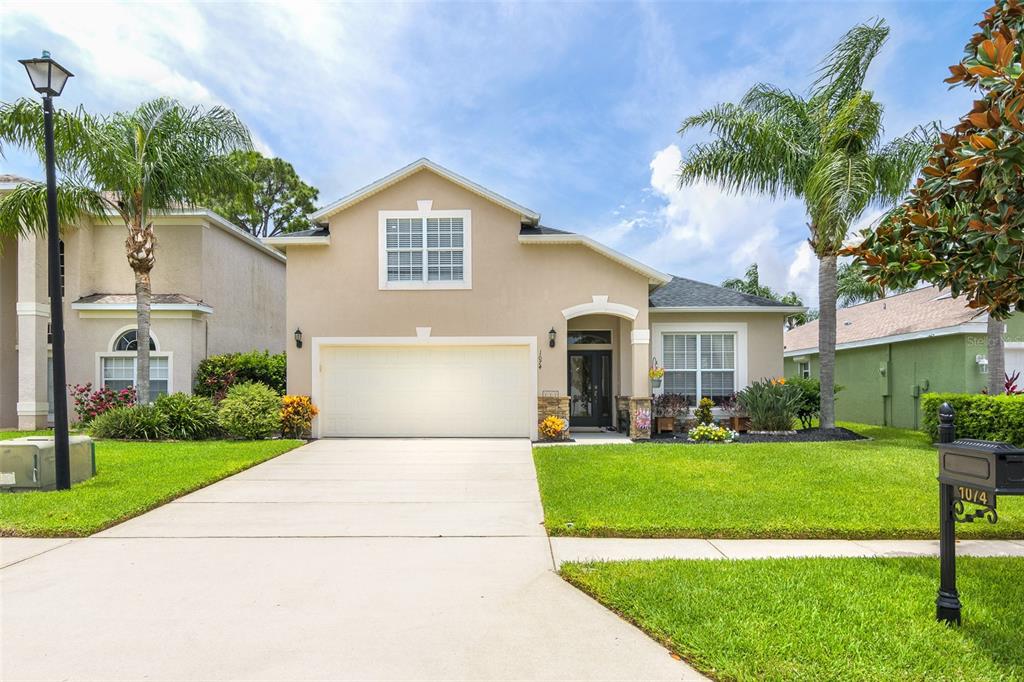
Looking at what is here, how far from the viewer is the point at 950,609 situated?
3.57 metres

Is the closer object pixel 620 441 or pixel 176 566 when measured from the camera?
pixel 176 566

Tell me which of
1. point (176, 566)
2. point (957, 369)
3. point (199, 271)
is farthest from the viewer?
point (199, 271)

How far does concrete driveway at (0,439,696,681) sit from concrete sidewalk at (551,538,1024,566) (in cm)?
39

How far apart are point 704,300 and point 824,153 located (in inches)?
173

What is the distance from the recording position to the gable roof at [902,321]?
1401 cm

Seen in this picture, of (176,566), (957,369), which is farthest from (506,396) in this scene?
(957,369)

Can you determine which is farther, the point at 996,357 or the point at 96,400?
the point at 96,400

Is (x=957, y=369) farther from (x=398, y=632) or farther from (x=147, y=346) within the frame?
(x=147, y=346)

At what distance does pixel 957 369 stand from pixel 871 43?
8554 millimetres

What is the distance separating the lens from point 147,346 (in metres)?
13.1

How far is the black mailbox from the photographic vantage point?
323 centimetres

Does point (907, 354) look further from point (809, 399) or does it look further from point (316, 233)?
point (316, 233)

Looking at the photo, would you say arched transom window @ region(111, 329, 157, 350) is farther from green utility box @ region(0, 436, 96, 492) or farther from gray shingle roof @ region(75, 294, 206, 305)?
green utility box @ region(0, 436, 96, 492)

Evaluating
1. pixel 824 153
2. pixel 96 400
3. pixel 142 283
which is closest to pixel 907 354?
pixel 824 153
